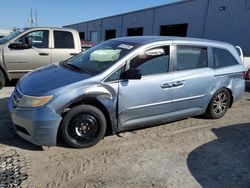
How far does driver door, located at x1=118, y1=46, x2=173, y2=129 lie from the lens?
13.9 feet

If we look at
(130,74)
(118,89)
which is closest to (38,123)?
(118,89)

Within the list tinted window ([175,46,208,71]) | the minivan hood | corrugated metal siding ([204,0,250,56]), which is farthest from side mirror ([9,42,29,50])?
corrugated metal siding ([204,0,250,56])

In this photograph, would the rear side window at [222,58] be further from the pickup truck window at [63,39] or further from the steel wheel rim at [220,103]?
the pickup truck window at [63,39]

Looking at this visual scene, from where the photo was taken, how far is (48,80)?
13.2 ft

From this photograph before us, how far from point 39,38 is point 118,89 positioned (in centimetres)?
467

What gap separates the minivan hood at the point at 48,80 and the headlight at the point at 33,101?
0.21 feet

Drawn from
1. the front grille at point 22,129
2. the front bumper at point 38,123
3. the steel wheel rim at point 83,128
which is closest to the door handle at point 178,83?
the steel wheel rim at point 83,128

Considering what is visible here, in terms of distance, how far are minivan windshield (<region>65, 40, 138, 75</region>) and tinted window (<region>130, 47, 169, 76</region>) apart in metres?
0.21

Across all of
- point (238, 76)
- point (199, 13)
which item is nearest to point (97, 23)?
point (199, 13)

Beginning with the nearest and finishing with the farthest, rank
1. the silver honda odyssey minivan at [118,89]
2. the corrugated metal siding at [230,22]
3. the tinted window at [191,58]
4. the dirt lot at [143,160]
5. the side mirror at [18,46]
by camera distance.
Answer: the dirt lot at [143,160] → the silver honda odyssey minivan at [118,89] → the tinted window at [191,58] → the side mirror at [18,46] → the corrugated metal siding at [230,22]

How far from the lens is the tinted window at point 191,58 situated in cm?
484

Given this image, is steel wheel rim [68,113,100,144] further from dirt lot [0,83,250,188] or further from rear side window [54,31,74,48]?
rear side window [54,31,74,48]

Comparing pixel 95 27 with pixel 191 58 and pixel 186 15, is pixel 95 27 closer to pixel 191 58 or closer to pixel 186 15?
pixel 186 15

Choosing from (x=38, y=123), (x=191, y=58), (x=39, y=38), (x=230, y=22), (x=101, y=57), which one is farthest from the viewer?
(x=230, y=22)
